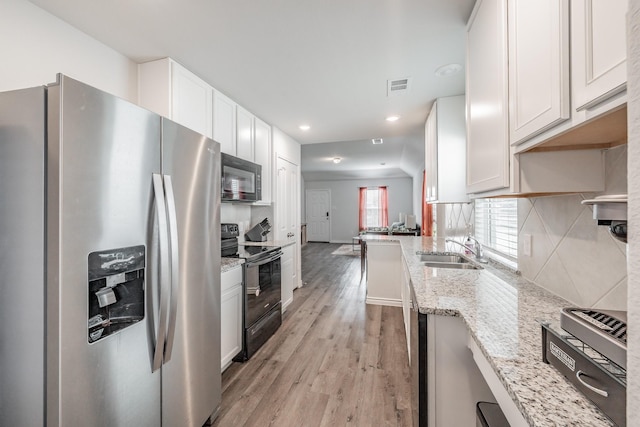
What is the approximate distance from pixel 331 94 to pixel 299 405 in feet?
8.41

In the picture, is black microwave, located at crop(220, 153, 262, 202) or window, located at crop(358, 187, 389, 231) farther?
window, located at crop(358, 187, 389, 231)

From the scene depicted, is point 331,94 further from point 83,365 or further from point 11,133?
point 83,365

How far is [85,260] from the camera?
3.14 ft

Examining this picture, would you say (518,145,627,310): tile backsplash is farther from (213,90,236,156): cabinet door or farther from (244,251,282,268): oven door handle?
(213,90,236,156): cabinet door

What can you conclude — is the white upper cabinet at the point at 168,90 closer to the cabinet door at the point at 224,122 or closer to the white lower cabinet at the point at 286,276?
the cabinet door at the point at 224,122

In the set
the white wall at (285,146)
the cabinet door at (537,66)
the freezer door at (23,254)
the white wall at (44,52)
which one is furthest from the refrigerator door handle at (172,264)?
the white wall at (285,146)

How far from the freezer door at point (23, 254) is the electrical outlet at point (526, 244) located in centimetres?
221

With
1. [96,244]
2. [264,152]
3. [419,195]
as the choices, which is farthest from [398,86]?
[419,195]

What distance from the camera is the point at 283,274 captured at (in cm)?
329

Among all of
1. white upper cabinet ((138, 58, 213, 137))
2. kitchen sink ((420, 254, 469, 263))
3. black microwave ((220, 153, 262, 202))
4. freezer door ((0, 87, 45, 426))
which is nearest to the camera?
freezer door ((0, 87, 45, 426))

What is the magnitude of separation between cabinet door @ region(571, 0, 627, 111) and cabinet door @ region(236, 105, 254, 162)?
2.62 m

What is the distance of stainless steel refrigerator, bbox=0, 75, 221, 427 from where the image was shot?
901 millimetres

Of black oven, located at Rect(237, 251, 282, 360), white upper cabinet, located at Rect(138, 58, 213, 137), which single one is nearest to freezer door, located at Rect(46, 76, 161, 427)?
white upper cabinet, located at Rect(138, 58, 213, 137)

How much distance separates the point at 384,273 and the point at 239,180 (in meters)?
2.18
